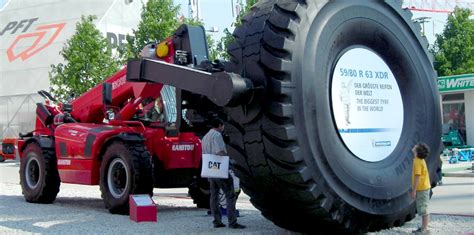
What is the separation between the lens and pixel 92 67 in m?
31.2

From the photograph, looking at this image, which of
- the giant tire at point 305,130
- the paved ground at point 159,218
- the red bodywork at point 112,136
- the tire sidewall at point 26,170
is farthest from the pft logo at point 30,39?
the giant tire at point 305,130

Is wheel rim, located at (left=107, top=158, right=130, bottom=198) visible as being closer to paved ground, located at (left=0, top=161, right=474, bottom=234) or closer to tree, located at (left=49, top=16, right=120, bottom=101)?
paved ground, located at (left=0, top=161, right=474, bottom=234)

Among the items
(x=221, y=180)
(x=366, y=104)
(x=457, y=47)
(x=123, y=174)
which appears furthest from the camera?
(x=457, y=47)

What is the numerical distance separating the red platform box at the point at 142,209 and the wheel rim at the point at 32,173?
419 centimetres

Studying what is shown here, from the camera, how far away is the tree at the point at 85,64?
1230 inches

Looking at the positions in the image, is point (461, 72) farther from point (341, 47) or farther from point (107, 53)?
point (341, 47)

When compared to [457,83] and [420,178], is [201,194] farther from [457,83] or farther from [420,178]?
[457,83]

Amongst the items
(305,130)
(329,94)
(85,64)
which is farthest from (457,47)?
(305,130)

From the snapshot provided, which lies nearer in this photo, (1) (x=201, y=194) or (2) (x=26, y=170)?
(1) (x=201, y=194)

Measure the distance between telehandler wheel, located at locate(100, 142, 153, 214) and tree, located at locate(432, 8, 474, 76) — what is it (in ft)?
104

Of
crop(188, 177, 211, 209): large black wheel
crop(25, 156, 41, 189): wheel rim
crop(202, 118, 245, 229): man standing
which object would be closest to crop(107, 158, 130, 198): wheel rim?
crop(188, 177, 211, 209): large black wheel

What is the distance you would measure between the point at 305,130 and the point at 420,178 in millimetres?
Answer: 1842

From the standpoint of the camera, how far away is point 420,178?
22.1 ft

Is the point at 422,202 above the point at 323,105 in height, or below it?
below
